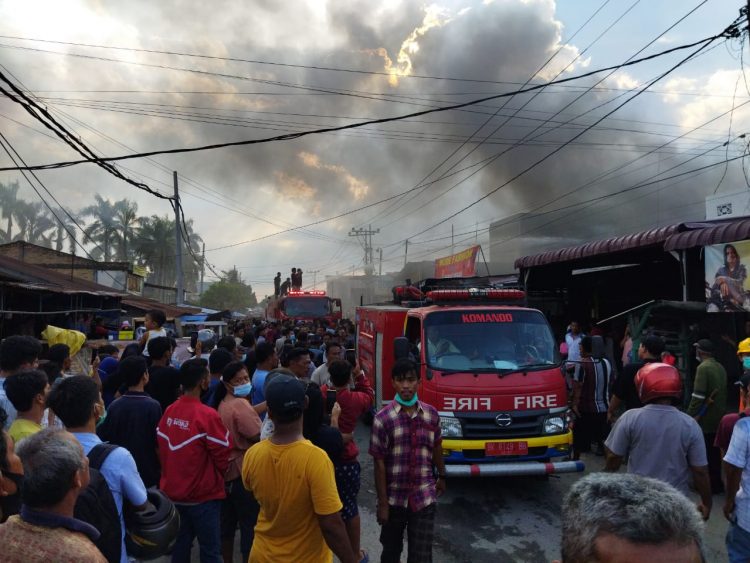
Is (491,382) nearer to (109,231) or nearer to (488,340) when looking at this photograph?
(488,340)

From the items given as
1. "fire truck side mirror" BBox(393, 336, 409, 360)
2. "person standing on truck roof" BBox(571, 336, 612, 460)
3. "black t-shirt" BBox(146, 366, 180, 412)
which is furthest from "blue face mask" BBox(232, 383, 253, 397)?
"person standing on truck roof" BBox(571, 336, 612, 460)

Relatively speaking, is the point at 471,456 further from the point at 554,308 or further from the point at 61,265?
the point at 61,265

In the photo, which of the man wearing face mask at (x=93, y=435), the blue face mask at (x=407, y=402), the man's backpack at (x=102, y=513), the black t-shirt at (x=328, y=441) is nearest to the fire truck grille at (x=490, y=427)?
the blue face mask at (x=407, y=402)

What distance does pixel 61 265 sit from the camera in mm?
28688

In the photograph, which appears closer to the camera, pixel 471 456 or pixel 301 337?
pixel 471 456

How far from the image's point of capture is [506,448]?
5.36m

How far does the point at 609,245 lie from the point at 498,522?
7016 millimetres

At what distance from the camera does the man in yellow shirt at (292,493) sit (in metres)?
2.31

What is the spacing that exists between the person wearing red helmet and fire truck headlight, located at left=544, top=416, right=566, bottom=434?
218cm

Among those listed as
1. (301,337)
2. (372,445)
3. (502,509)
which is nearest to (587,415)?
(502,509)

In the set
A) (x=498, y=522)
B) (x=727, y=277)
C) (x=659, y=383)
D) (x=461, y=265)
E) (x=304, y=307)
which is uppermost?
(x=461, y=265)

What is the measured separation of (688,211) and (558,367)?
145ft

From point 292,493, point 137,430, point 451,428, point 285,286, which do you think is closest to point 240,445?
point 137,430

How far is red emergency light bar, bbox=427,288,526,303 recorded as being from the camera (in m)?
6.77
